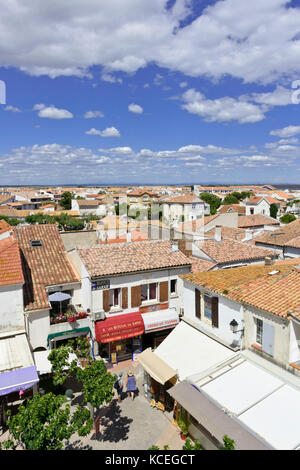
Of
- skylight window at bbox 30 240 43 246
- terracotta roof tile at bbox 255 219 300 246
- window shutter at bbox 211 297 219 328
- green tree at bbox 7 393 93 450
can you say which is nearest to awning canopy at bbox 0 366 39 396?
green tree at bbox 7 393 93 450

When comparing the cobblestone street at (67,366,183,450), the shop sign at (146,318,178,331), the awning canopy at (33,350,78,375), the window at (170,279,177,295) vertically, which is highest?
the window at (170,279,177,295)

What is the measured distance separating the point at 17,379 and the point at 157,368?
6.26m

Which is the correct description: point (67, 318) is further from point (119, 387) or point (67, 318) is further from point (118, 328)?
point (119, 387)

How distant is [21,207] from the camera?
138375 mm

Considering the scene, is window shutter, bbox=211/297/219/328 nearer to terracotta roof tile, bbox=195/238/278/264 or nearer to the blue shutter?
the blue shutter

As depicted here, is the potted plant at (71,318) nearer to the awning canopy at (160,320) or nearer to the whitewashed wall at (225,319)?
the awning canopy at (160,320)

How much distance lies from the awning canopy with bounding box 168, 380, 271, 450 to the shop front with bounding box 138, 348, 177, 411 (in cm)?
139

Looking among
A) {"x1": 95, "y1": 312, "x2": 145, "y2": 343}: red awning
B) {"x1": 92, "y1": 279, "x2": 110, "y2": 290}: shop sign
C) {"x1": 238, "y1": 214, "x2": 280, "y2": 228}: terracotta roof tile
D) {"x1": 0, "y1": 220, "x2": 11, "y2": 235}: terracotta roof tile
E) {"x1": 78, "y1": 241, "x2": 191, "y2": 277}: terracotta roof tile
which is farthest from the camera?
{"x1": 238, "y1": 214, "x2": 280, "y2": 228}: terracotta roof tile

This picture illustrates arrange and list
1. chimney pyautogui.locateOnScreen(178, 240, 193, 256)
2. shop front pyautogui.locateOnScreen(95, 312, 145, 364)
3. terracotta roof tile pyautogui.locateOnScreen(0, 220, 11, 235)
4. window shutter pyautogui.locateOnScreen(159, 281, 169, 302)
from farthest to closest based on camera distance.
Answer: terracotta roof tile pyautogui.locateOnScreen(0, 220, 11, 235) → chimney pyautogui.locateOnScreen(178, 240, 193, 256) → window shutter pyautogui.locateOnScreen(159, 281, 169, 302) → shop front pyautogui.locateOnScreen(95, 312, 145, 364)

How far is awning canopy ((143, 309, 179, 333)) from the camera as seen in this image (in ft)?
64.4

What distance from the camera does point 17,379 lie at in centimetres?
1346

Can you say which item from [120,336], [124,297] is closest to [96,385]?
[120,336]
